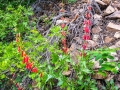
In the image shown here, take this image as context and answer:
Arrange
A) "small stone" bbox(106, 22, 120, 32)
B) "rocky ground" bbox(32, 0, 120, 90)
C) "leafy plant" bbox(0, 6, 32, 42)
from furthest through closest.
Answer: "leafy plant" bbox(0, 6, 32, 42) → "small stone" bbox(106, 22, 120, 32) → "rocky ground" bbox(32, 0, 120, 90)

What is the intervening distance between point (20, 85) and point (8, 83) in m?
0.31

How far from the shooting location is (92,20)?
3748mm

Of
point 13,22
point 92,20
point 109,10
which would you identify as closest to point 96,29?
point 92,20

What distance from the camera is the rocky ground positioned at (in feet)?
11.1

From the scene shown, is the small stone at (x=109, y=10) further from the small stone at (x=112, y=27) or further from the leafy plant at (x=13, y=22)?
the leafy plant at (x=13, y=22)

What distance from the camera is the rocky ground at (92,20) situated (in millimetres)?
3377

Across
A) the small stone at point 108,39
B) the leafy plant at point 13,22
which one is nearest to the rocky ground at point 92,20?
the small stone at point 108,39

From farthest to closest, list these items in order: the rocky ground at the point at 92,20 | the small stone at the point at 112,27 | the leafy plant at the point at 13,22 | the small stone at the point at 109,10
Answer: the leafy plant at the point at 13,22 → the small stone at the point at 109,10 → the small stone at the point at 112,27 → the rocky ground at the point at 92,20

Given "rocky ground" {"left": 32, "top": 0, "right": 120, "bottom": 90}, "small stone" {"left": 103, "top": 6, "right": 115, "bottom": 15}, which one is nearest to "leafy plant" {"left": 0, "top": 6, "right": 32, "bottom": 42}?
"rocky ground" {"left": 32, "top": 0, "right": 120, "bottom": 90}

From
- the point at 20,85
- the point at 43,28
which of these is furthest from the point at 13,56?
the point at 43,28

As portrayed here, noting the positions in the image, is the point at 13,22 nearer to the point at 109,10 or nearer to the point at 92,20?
the point at 92,20

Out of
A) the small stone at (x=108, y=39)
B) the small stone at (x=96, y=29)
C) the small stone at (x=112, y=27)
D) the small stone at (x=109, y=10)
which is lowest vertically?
the small stone at (x=108, y=39)

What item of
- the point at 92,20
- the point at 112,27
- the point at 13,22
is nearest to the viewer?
the point at 112,27

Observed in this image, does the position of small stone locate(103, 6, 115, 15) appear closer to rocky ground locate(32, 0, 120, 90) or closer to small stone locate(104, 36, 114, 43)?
rocky ground locate(32, 0, 120, 90)
